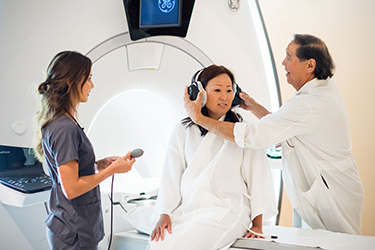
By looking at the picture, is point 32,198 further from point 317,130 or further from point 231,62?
point 231,62

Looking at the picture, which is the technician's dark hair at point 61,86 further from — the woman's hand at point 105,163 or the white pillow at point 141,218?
the white pillow at point 141,218

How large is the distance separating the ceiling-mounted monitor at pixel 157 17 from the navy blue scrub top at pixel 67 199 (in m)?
0.93

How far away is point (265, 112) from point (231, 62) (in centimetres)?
69

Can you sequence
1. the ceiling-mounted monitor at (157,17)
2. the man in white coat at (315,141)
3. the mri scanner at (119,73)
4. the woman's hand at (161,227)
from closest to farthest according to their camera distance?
1. the woman's hand at (161,227)
2. the mri scanner at (119,73)
3. the man in white coat at (315,141)
4. the ceiling-mounted monitor at (157,17)

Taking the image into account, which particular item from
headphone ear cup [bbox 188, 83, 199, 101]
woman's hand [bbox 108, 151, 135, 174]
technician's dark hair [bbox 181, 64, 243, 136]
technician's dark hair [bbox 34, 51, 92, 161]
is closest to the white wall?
technician's dark hair [bbox 181, 64, 243, 136]

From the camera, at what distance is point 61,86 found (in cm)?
126

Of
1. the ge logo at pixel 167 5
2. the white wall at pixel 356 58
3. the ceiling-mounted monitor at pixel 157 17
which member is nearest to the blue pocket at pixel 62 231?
the ceiling-mounted monitor at pixel 157 17

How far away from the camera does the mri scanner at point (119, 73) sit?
5.18 feet

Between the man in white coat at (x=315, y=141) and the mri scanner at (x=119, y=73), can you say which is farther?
the man in white coat at (x=315, y=141)

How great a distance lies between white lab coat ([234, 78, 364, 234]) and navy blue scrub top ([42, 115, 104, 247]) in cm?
80

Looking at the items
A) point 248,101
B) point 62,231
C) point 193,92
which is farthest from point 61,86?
point 248,101

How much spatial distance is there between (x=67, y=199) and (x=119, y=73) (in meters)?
1.00

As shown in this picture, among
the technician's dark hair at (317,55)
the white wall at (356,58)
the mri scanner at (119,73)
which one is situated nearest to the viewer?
the mri scanner at (119,73)

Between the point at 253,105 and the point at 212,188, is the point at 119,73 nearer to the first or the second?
the point at 253,105
